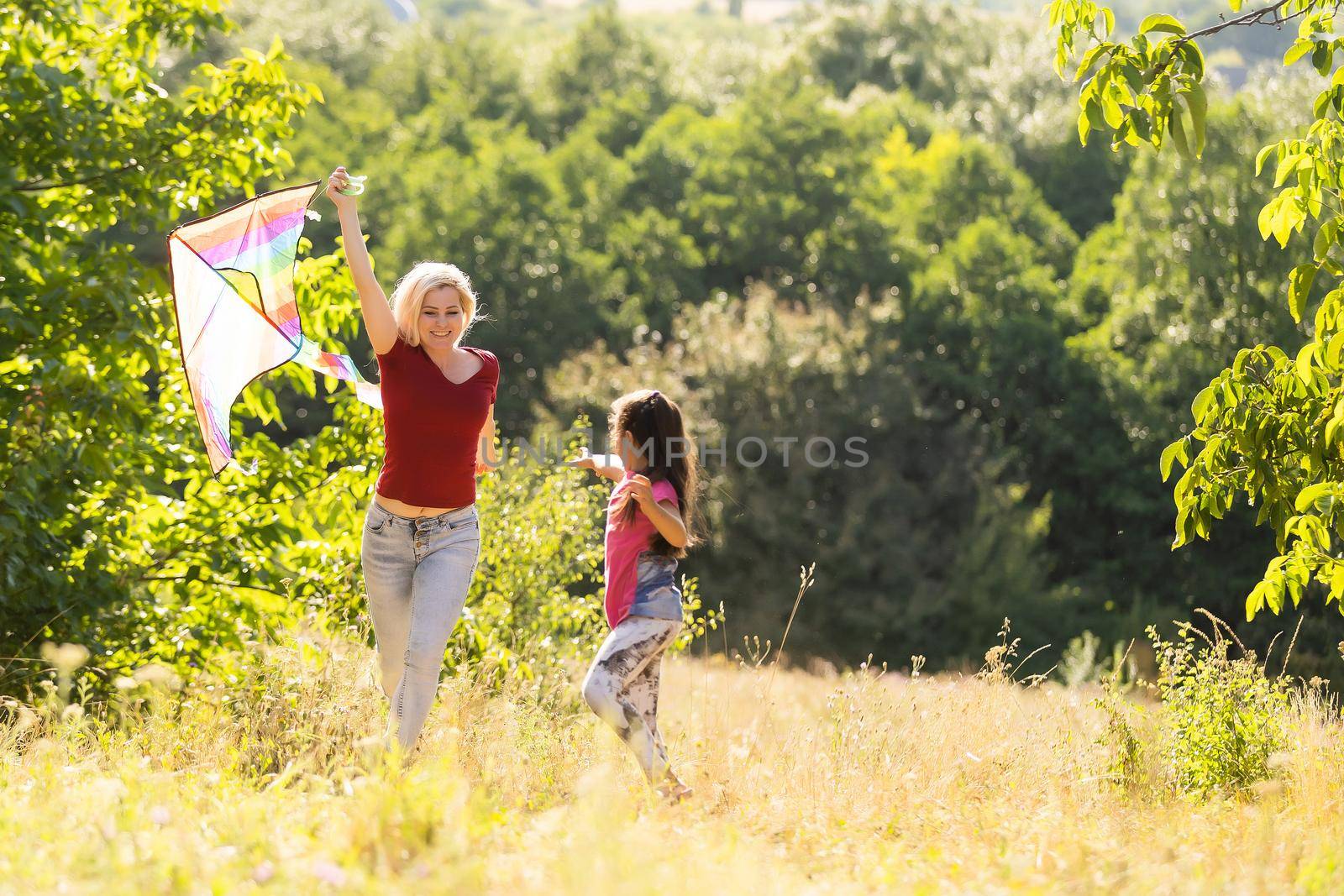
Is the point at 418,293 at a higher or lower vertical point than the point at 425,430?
higher

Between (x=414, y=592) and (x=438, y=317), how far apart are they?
3.08 ft

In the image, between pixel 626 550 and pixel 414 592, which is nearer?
pixel 414 592

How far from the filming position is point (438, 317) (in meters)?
4.56

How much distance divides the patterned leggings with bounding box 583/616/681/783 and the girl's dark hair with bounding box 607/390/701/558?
0.31 meters

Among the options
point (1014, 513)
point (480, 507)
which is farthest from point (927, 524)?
point (480, 507)

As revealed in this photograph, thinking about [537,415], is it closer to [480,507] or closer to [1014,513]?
[1014,513]

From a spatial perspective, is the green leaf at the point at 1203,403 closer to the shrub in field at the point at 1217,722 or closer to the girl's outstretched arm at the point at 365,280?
the shrub in field at the point at 1217,722

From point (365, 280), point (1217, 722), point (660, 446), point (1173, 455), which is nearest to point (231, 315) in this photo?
point (365, 280)

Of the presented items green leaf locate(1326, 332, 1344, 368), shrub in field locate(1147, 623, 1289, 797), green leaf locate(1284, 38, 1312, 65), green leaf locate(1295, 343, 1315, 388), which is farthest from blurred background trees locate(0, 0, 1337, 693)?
green leaf locate(1284, 38, 1312, 65)

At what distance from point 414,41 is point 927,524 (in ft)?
96.2

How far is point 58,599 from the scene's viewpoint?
21.1 feet

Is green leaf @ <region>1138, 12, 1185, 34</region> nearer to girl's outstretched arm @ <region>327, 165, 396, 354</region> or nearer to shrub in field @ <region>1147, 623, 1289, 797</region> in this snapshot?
shrub in field @ <region>1147, 623, 1289, 797</region>

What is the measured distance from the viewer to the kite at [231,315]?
16.7 feet

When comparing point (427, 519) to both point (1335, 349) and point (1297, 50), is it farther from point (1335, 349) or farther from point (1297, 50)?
point (1297, 50)
